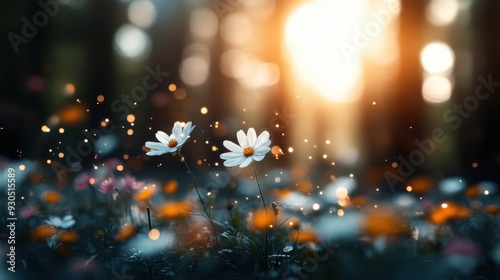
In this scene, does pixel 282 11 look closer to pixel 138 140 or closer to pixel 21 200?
pixel 138 140

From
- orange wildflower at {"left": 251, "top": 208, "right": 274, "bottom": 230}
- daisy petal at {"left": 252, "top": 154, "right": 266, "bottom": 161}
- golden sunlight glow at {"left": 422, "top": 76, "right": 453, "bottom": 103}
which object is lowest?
orange wildflower at {"left": 251, "top": 208, "right": 274, "bottom": 230}

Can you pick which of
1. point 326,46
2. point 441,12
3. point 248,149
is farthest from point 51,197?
point 441,12

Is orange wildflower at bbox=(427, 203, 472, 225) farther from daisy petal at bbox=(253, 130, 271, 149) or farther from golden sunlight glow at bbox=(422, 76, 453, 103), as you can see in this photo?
golden sunlight glow at bbox=(422, 76, 453, 103)

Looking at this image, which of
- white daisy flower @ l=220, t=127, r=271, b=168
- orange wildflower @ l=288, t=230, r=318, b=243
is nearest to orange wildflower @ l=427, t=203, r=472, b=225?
orange wildflower @ l=288, t=230, r=318, b=243

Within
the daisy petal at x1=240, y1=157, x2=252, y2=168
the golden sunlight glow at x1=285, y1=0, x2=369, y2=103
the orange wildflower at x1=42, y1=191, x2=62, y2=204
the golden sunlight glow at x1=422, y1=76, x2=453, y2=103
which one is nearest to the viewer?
the daisy petal at x1=240, y1=157, x2=252, y2=168

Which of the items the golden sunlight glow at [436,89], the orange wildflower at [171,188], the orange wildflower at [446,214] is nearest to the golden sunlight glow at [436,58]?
the golden sunlight glow at [436,89]

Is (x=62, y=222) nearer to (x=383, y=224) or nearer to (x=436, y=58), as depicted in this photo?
(x=383, y=224)
